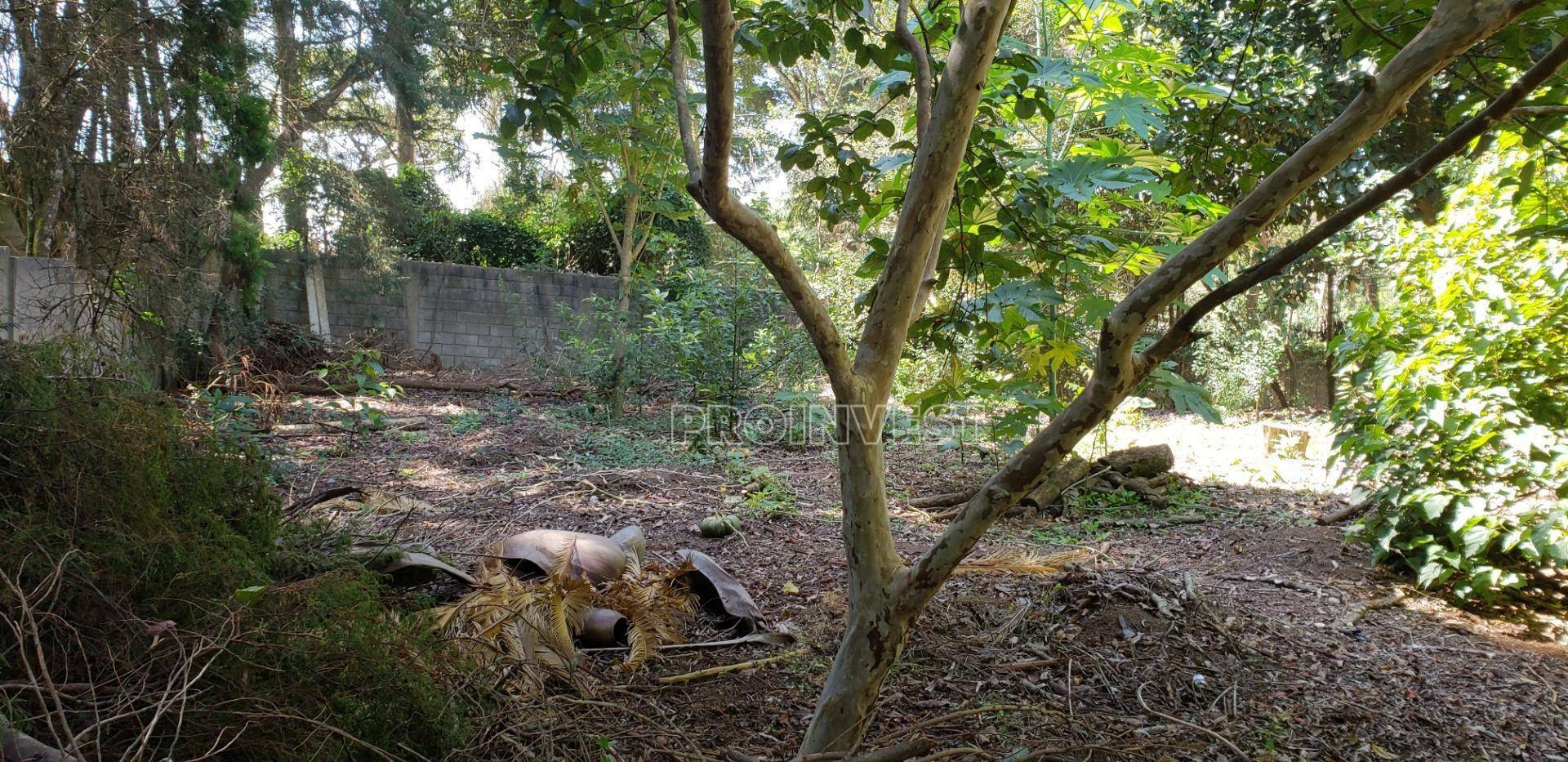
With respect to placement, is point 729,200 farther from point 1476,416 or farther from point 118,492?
point 1476,416

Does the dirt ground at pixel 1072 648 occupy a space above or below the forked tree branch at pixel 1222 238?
below

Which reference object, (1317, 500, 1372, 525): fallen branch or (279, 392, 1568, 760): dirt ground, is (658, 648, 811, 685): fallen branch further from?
(1317, 500, 1372, 525): fallen branch

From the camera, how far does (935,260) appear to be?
6.46 ft

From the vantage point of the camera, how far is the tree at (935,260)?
49.6 inches

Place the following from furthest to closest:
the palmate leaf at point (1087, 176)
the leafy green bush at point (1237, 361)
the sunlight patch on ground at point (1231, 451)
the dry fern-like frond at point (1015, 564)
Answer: the leafy green bush at point (1237, 361), the sunlight patch on ground at point (1231, 451), the dry fern-like frond at point (1015, 564), the palmate leaf at point (1087, 176)

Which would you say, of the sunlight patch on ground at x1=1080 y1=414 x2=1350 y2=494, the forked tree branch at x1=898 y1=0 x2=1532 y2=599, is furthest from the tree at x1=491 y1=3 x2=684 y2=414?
the sunlight patch on ground at x1=1080 y1=414 x2=1350 y2=494

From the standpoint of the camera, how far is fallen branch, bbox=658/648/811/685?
92.0 inches

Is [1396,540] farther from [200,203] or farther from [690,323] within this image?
[200,203]

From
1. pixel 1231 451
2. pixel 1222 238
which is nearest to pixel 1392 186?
pixel 1222 238

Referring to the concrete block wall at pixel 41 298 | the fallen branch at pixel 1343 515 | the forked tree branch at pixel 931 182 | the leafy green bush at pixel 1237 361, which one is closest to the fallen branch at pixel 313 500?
the concrete block wall at pixel 41 298

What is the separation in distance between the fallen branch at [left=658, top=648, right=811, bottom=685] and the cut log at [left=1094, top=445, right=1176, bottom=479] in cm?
368

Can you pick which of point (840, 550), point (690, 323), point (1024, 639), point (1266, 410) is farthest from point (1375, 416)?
point (1266, 410)

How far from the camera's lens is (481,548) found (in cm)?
314

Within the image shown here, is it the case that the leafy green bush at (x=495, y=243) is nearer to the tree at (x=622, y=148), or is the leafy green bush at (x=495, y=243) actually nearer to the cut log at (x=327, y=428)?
the tree at (x=622, y=148)
